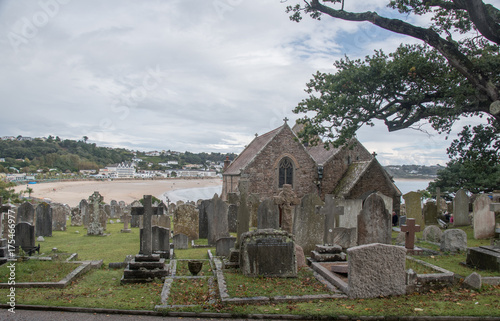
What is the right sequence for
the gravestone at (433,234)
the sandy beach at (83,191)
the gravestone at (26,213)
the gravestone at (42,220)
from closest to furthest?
the gravestone at (26,213)
the gravestone at (433,234)
the gravestone at (42,220)
the sandy beach at (83,191)

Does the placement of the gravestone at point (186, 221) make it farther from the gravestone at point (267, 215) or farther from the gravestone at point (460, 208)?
the gravestone at point (460, 208)

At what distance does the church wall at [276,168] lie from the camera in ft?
76.6

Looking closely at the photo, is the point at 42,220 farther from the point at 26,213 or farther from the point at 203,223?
the point at 203,223

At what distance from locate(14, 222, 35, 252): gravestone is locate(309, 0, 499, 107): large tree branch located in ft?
38.5

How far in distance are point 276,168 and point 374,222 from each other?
14755 millimetres

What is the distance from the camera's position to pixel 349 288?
6.51 metres

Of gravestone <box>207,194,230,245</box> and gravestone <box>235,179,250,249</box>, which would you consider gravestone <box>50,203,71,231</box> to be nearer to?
gravestone <box>207,194,230,245</box>

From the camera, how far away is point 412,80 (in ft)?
46.1

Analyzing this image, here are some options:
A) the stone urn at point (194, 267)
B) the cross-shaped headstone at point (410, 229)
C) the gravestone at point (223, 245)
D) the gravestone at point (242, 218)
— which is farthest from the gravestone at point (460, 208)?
the stone urn at point (194, 267)

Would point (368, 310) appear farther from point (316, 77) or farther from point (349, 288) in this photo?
point (316, 77)

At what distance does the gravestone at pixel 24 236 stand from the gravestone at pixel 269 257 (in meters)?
6.79

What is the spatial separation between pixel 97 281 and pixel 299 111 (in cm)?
1097

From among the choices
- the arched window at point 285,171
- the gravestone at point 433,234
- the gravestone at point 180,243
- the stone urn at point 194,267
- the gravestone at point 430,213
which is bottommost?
the gravestone at point 180,243

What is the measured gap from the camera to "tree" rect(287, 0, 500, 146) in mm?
12203
